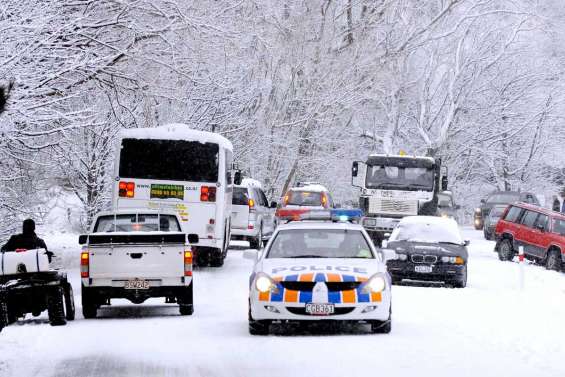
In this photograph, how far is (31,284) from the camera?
1555cm

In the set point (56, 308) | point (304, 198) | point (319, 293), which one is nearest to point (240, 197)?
point (304, 198)

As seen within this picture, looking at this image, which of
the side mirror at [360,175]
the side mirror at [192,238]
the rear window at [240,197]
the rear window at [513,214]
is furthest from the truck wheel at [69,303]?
the rear window at [513,214]

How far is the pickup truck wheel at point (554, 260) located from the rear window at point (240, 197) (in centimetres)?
857

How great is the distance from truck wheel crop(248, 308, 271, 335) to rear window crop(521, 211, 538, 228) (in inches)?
803

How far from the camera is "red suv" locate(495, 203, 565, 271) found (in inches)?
1266

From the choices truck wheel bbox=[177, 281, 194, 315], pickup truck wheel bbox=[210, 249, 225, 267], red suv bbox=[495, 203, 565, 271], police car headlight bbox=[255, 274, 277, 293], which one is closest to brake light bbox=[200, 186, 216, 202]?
pickup truck wheel bbox=[210, 249, 225, 267]

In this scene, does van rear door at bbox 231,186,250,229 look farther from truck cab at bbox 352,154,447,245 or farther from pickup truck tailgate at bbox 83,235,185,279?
pickup truck tailgate at bbox 83,235,185,279

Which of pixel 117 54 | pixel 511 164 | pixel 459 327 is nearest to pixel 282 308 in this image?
pixel 459 327

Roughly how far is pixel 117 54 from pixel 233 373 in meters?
13.6

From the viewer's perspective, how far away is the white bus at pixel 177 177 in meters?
26.4

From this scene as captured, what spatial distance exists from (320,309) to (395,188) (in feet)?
69.0

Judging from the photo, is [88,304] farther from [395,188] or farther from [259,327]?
[395,188]

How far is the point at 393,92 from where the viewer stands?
55875mm

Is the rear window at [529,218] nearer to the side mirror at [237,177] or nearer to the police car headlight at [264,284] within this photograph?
the side mirror at [237,177]
